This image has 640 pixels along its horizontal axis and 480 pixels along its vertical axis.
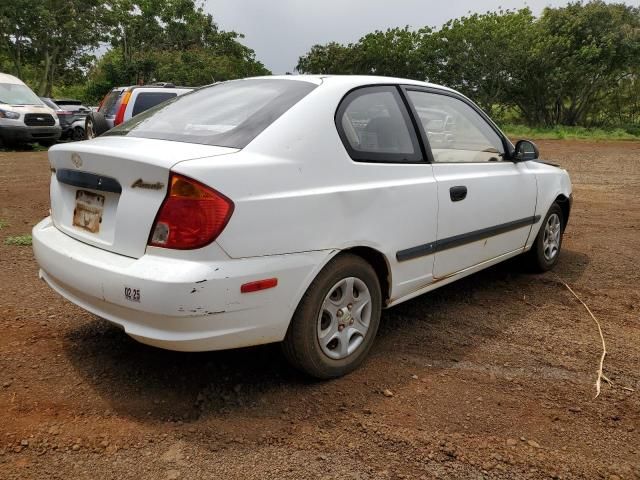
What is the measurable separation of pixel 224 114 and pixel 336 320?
49.3 inches

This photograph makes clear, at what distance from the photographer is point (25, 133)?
48.9 feet

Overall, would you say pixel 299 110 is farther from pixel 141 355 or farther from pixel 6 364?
pixel 6 364

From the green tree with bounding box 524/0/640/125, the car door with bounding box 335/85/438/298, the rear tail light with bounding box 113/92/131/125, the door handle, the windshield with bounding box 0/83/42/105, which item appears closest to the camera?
the car door with bounding box 335/85/438/298

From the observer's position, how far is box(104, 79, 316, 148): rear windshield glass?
2.70 m

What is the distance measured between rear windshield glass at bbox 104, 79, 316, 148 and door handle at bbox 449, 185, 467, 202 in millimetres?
1112

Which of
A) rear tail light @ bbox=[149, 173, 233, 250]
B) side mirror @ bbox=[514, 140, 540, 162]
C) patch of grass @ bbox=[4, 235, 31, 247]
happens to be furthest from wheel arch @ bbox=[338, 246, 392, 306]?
patch of grass @ bbox=[4, 235, 31, 247]

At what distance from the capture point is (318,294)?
268cm

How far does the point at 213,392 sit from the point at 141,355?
2.04 feet

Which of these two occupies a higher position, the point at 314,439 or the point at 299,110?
the point at 299,110

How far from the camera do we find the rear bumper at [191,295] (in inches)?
91.0

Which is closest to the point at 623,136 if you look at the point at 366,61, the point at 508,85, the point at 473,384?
the point at 508,85

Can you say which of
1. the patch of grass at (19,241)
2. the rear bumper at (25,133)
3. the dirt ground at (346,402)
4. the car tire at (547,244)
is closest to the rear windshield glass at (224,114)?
the dirt ground at (346,402)

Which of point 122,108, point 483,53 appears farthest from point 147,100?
point 483,53

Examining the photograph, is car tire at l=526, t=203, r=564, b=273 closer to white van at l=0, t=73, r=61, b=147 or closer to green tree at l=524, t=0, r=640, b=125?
white van at l=0, t=73, r=61, b=147
